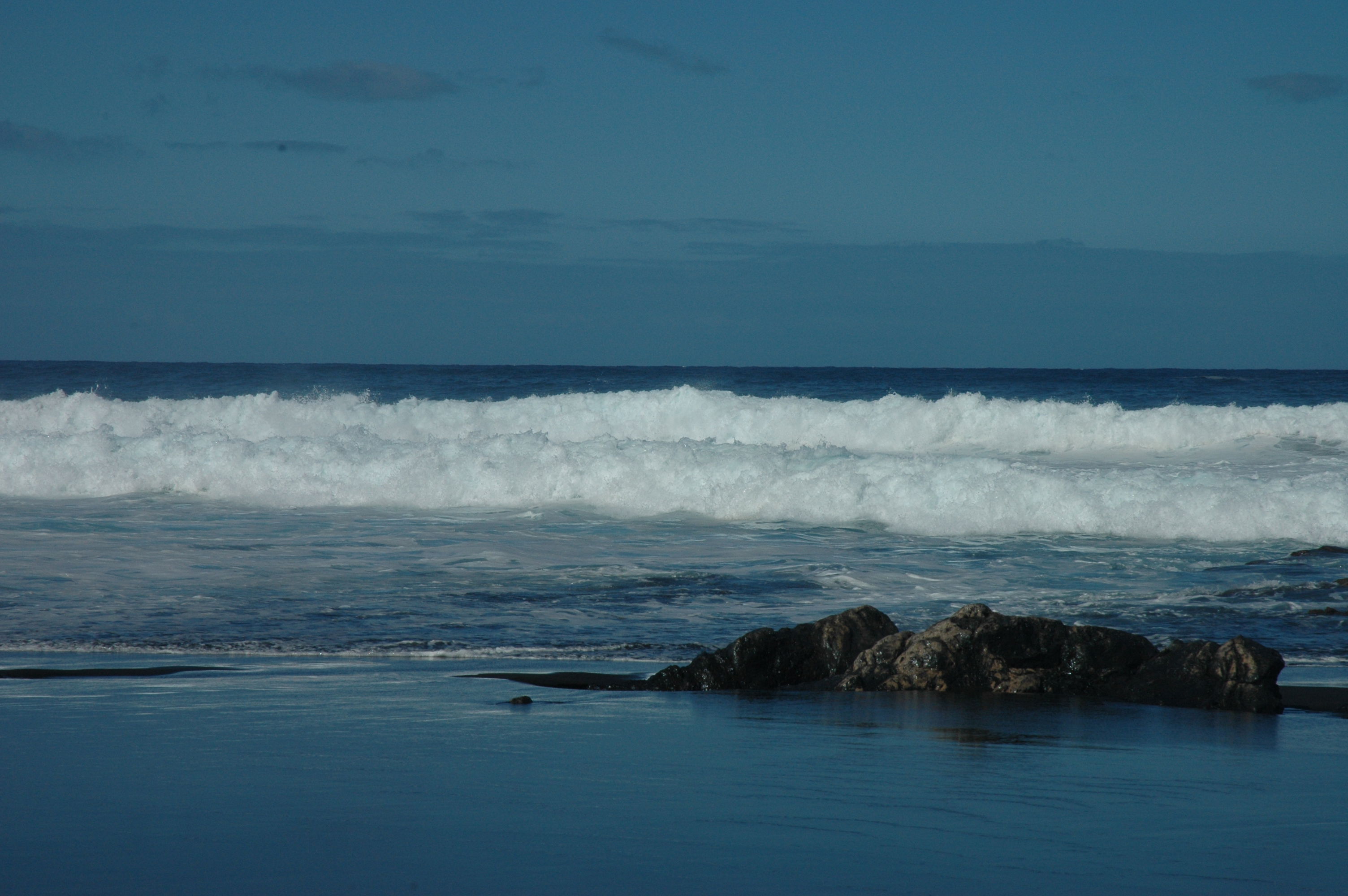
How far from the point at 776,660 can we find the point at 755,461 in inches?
401

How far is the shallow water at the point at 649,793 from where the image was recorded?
11.4 feet

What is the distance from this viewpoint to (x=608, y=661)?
7648mm

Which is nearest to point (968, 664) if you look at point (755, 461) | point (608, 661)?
point (608, 661)

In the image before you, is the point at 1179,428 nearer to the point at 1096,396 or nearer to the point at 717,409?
the point at 717,409

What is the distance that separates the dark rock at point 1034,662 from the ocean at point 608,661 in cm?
31

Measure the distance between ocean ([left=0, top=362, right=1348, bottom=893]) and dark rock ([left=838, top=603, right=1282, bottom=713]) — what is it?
1.02ft

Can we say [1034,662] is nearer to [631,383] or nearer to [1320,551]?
[1320,551]

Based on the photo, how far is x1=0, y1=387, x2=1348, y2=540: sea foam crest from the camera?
14430 millimetres

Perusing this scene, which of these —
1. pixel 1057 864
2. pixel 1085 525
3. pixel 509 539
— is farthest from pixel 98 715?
pixel 1085 525

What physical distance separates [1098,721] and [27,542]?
11.1 metres

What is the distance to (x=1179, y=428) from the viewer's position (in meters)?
25.8

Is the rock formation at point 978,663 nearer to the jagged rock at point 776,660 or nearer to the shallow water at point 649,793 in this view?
the jagged rock at point 776,660

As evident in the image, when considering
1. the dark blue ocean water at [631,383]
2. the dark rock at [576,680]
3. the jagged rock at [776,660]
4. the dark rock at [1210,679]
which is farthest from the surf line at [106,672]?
the dark blue ocean water at [631,383]

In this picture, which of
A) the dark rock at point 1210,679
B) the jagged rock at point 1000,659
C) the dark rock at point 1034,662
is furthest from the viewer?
the jagged rock at point 1000,659
